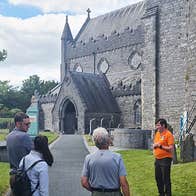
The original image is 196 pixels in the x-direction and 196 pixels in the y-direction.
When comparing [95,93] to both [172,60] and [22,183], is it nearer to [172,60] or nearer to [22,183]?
[172,60]

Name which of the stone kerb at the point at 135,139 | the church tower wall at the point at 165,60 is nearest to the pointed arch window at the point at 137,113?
the church tower wall at the point at 165,60

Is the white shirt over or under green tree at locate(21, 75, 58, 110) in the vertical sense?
under

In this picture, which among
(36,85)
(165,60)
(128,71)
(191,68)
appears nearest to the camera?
(191,68)

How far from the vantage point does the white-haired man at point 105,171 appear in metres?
5.38

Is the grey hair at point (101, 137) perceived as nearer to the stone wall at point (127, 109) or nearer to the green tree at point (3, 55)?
the green tree at point (3, 55)

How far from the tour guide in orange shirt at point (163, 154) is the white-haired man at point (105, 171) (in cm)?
376

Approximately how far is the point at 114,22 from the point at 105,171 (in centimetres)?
4985

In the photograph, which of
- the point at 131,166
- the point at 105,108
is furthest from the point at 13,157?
the point at 105,108

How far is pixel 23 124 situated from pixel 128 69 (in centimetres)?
4263

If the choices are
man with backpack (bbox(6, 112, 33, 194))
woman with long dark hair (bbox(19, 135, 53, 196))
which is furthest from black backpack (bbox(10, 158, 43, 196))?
man with backpack (bbox(6, 112, 33, 194))

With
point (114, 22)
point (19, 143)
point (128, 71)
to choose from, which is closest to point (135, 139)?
point (19, 143)

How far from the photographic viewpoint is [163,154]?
916cm

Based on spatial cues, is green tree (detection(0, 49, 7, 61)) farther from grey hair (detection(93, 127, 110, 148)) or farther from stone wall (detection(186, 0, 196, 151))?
grey hair (detection(93, 127, 110, 148))

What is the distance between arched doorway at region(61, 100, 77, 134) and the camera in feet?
152
